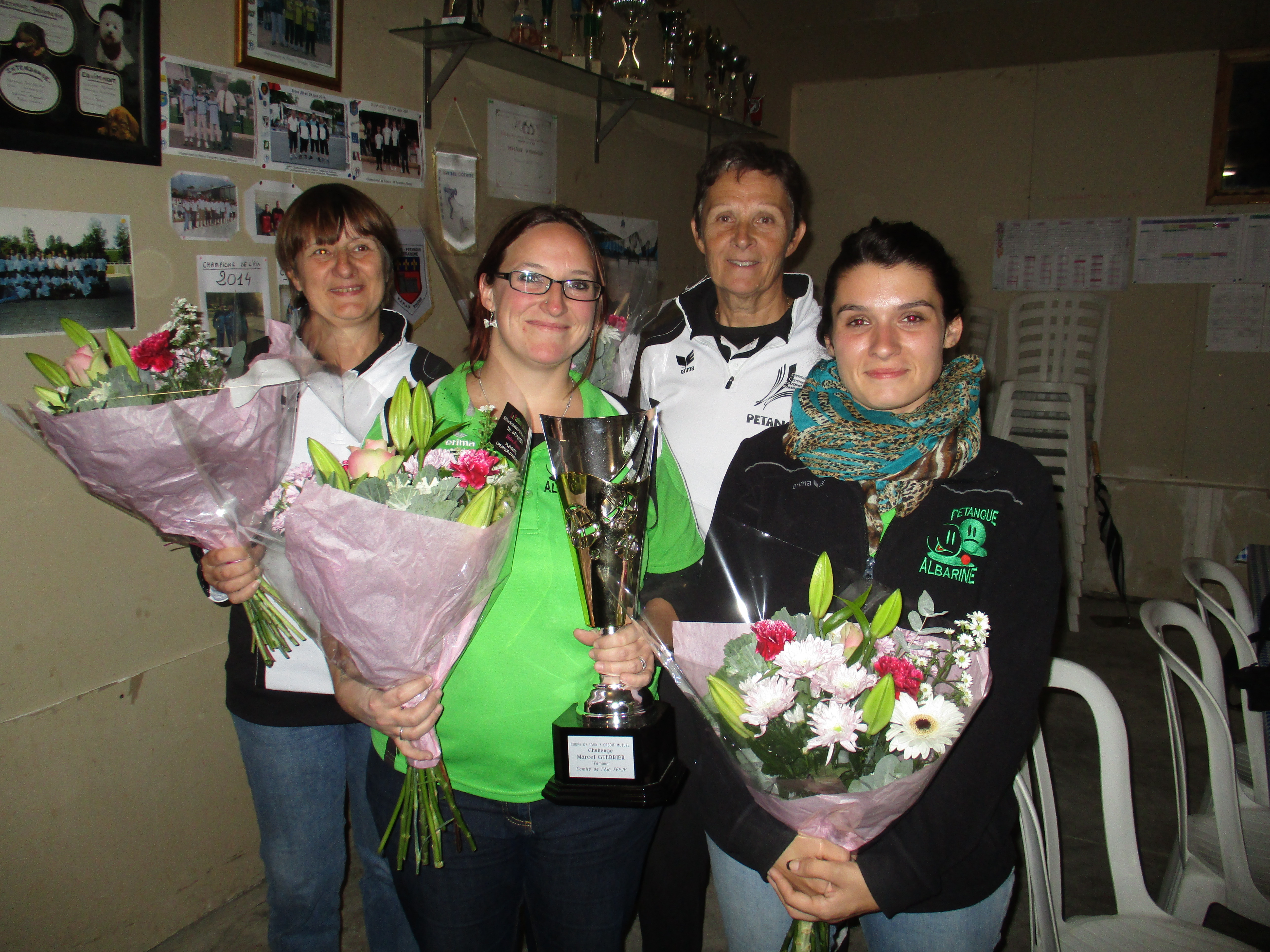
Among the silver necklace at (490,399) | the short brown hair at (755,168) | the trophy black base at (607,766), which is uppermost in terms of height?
the short brown hair at (755,168)

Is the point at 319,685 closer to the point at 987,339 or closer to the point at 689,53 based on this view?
the point at 689,53

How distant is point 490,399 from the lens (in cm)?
143

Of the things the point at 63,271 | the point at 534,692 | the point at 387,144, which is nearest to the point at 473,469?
the point at 534,692

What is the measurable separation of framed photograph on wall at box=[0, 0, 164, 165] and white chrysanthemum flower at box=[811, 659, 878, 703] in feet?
6.25

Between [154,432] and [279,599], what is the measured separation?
0.34 meters

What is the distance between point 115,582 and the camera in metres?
1.95

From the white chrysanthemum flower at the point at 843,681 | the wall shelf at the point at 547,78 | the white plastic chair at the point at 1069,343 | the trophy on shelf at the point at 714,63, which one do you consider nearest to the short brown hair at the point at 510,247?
the white chrysanthemum flower at the point at 843,681

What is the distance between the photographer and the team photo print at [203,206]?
1.95m

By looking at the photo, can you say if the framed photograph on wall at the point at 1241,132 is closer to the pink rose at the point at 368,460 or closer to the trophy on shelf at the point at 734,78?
the trophy on shelf at the point at 734,78

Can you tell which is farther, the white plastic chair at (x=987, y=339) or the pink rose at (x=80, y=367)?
the white plastic chair at (x=987, y=339)

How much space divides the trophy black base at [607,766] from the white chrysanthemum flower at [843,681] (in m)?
0.34

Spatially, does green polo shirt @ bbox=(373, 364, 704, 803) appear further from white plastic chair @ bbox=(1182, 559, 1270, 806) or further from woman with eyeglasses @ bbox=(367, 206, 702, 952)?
white plastic chair @ bbox=(1182, 559, 1270, 806)

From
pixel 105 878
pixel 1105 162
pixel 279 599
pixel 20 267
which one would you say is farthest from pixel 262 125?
pixel 1105 162

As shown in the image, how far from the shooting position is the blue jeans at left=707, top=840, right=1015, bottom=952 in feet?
3.96
